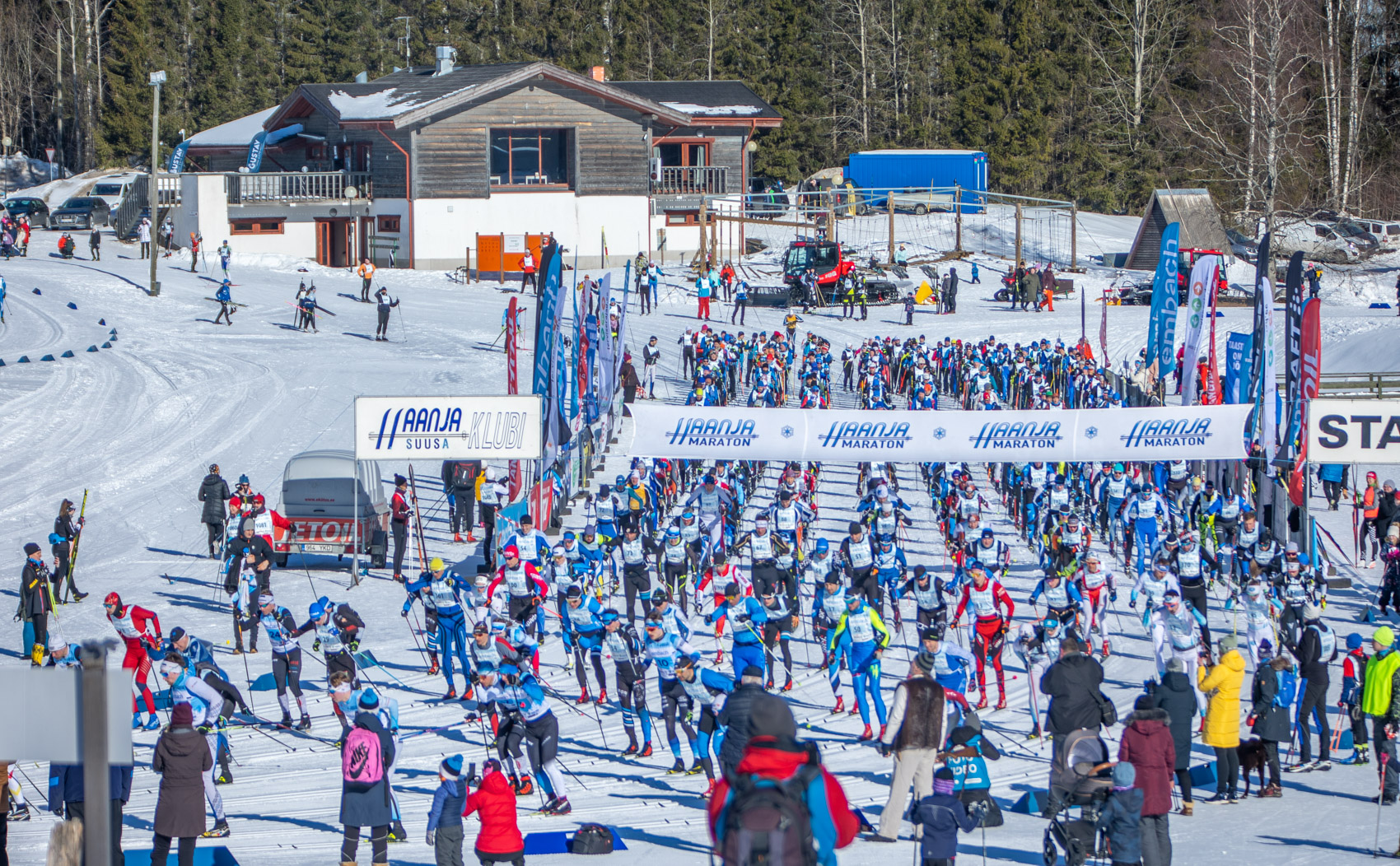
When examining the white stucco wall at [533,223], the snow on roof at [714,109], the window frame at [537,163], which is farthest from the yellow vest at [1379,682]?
the snow on roof at [714,109]

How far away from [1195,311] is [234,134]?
40.5 m

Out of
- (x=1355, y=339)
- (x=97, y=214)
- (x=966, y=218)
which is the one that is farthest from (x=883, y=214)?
(x=97, y=214)

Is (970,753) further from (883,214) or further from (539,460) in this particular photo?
(883,214)

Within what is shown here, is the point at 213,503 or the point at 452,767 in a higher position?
the point at 213,503

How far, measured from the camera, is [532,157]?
45.6m

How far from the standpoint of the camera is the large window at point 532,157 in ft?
148

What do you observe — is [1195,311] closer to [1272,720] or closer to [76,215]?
[1272,720]

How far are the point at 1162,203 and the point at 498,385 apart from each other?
76.0 feet

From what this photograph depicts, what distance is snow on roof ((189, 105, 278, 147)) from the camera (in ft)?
170

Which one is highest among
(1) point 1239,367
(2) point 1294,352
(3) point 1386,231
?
(3) point 1386,231

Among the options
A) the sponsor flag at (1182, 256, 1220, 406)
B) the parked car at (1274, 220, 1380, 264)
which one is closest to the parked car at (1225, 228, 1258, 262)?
the parked car at (1274, 220, 1380, 264)

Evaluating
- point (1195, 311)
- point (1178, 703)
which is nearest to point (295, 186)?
point (1195, 311)

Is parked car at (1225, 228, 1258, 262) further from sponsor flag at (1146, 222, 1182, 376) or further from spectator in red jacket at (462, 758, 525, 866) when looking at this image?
spectator in red jacket at (462, 758, 525, 866)

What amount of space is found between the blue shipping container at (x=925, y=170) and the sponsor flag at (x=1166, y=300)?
28621 mm
